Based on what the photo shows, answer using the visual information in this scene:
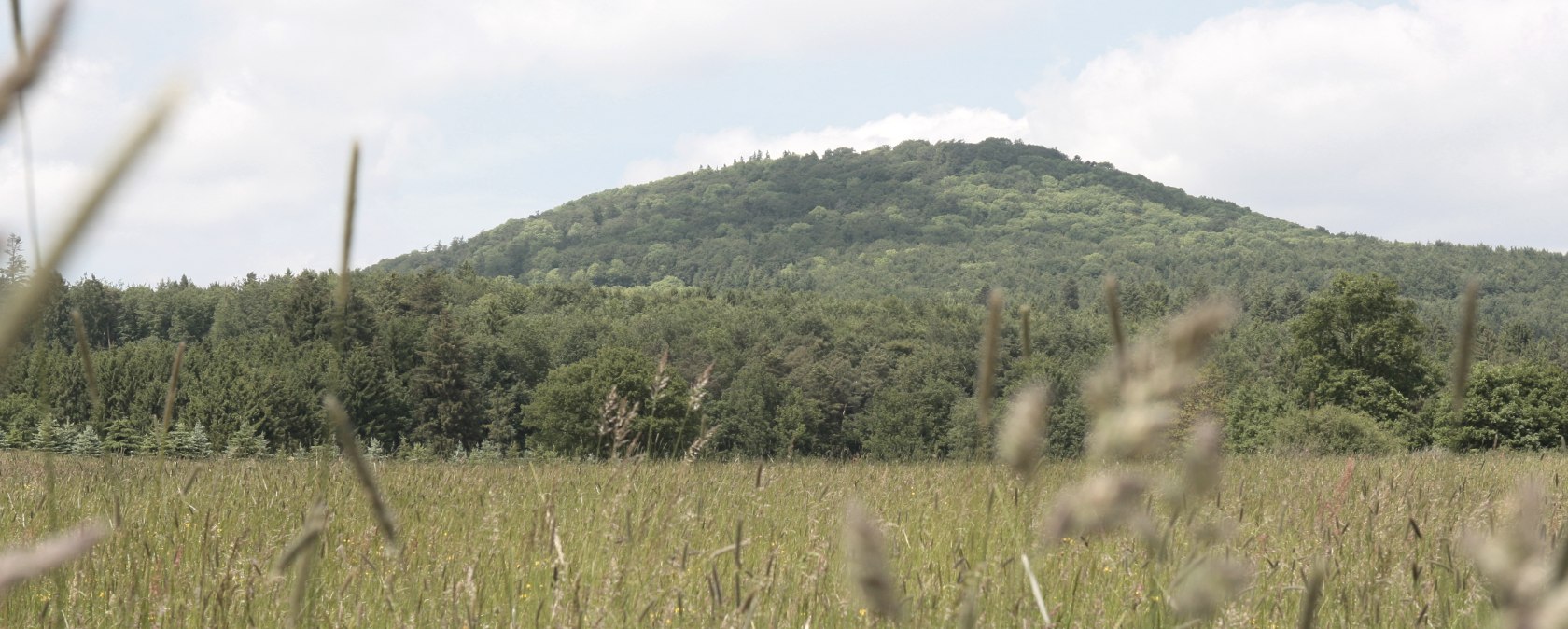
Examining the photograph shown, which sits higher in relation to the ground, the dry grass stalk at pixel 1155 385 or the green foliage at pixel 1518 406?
the dry grass stalk at pixel 1155 385

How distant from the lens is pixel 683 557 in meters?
2.80

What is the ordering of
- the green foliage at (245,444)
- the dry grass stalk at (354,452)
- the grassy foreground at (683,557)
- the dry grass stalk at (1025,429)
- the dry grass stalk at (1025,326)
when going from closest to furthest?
the dry grass stalk at (1025,429), the dry grass stalk at (354,452), the dry grass stalk at (1025,326), the grassy foreground at (683,557), the green foliage at (245,444)

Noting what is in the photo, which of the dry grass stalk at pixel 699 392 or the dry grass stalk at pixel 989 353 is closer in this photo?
the dry grass stalk at pixel 989 353

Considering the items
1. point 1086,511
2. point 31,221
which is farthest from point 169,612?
point 1086,511

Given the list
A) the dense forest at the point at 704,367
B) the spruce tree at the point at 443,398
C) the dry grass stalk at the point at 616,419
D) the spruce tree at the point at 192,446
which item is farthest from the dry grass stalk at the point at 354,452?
the spruce tree at the point at 443,398

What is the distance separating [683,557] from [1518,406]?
50.9 meters

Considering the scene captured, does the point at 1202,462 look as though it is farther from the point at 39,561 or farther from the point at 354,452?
the point at 354,452

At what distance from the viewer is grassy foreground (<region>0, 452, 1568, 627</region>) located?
288 centimetres

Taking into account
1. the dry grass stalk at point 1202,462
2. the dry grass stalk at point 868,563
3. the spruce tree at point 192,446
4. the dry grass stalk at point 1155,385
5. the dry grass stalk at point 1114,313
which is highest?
the dry grass stalk at point 1114,313

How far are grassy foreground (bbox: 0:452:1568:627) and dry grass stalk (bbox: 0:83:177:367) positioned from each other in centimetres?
Answer: 94

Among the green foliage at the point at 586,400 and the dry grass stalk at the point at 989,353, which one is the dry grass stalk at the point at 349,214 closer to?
the dry grass stalk at the point at 989,353

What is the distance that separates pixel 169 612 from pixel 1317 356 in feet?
170

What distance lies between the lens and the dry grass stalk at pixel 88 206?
378 millimetres

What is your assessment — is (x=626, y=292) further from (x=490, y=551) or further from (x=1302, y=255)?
(x=490, y=551)
